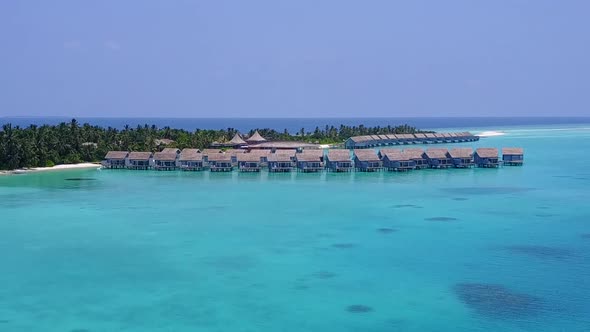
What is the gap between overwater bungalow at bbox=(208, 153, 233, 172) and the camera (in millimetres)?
52219

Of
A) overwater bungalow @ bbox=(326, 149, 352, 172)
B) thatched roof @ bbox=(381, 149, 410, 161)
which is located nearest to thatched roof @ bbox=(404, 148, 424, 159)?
thatched roof @ bbox=(381, 149, 410, 161)

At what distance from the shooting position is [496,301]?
17.6m

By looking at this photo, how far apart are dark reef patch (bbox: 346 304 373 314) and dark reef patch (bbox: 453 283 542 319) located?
286cm

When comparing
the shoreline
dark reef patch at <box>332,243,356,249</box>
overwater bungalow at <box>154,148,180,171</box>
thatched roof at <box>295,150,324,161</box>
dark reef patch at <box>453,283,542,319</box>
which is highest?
thatched roof at <box>295,150,324,161</box>

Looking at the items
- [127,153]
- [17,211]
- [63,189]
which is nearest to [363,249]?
[17,211]

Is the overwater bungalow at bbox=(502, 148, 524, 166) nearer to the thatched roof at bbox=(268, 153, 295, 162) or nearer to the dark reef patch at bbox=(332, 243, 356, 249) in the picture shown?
the thatched roof at bbox=(268, 153, 295, 162)

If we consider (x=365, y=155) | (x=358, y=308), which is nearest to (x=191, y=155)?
(x=365, y=155)

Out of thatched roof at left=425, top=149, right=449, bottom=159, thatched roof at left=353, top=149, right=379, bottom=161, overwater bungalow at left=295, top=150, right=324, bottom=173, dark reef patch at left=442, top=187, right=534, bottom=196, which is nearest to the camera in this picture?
dark reef patch at left=442, top=187, right=534, bottom=196

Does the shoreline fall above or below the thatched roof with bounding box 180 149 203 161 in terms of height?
below

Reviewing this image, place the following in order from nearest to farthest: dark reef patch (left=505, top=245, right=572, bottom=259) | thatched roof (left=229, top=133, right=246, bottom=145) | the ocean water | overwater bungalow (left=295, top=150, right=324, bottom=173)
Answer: the ocean water → dark reef patch (left=505, top=245, right=572, bottom=259) → overwater bungalow (left=295, top=150, right=324, bottom=173) → thatched roof (left=229, top=133, right=246, bottom=145)

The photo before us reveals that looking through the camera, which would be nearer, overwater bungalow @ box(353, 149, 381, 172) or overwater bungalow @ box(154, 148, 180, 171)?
overwater bungalow @ box(353, 149, 381, 172)

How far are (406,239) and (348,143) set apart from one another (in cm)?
5557

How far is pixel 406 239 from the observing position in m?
25.4

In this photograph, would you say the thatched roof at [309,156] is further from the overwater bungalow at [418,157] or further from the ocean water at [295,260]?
the ocean water at [295,260]
